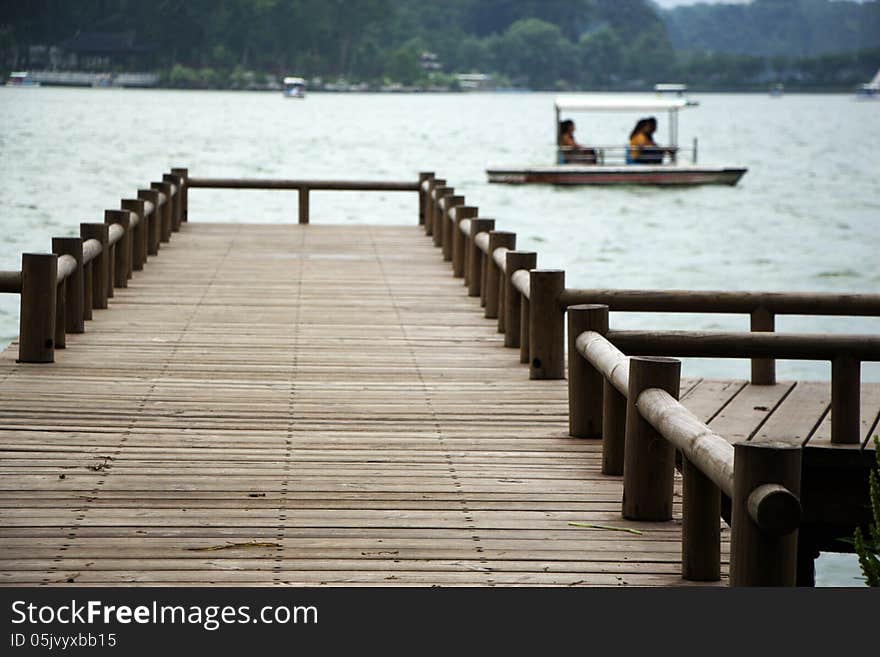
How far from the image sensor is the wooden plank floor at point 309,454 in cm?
473

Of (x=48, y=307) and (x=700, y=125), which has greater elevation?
(x=700, y=125)

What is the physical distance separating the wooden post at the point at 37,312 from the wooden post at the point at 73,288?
58 cm

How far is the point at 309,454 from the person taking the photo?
20.3ft

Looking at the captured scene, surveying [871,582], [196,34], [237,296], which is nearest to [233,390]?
[237,296]

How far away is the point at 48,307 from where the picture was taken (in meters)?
8.16

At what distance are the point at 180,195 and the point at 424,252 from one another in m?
3.56

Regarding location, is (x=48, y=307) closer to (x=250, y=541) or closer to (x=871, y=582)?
(x=250, y=541)

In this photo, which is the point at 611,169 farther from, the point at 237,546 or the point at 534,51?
the point at 534,51

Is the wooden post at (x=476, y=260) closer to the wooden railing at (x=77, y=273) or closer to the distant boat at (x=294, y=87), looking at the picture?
the wooden railing at (x=77, y=273)

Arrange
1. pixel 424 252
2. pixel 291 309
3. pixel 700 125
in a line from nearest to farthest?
1. pixel 291 309
2. pixel 424 252
3. pixel 700 125

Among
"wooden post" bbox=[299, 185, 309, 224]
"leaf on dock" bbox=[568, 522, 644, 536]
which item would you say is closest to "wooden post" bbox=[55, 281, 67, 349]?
"leaf on dock" bbox=[568, 522, 644, 536]

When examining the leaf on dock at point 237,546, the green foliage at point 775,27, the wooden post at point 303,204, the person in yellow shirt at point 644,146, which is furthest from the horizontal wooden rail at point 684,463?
the green foliage at point 775,27

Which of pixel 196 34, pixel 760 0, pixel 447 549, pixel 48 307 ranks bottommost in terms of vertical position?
pixel 447 549
